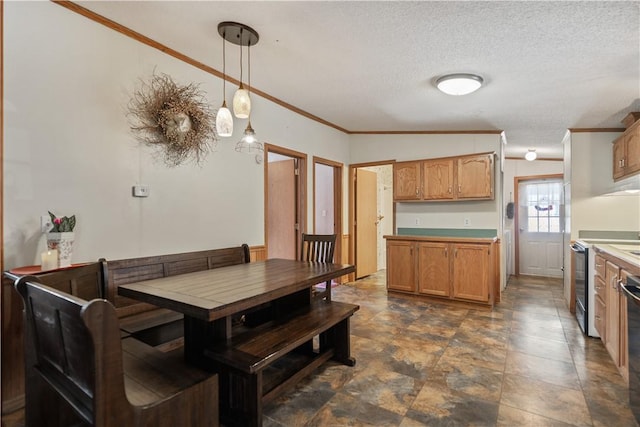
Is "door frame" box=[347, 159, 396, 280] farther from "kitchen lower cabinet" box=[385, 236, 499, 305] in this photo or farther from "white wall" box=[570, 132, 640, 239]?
"white wall" box=[570, 132, 640, 239]

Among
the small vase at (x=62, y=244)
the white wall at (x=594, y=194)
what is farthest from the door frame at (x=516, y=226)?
the small vase at (x=62, y=244)

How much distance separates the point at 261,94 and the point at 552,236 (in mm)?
5794

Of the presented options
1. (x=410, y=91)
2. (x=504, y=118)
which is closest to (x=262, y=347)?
(x=410, y=91)

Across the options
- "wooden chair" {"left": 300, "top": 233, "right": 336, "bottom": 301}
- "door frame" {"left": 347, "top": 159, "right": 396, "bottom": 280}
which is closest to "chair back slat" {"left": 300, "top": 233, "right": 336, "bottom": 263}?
"wooden chair" {"left": 300, "top": 233, "right": 336, "bottom": 301}

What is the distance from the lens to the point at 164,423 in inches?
51.1

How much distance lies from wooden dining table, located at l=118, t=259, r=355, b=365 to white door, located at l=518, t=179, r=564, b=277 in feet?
17.8

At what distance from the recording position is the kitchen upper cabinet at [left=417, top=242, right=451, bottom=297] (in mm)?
4254

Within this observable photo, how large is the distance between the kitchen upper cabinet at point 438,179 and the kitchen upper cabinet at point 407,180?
95 millimetres

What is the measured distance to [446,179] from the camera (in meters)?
4.54

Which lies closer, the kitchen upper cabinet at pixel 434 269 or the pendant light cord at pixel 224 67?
the pendant light cord at pixel 224 67

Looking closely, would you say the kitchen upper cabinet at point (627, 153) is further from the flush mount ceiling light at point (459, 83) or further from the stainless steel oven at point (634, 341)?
the stainless steel oven at point (634, 341)

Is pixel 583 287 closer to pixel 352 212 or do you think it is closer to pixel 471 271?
pixel 471 271

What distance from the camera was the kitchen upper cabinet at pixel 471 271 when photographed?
398cm

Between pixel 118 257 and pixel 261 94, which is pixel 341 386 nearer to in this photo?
pixel 118 257
